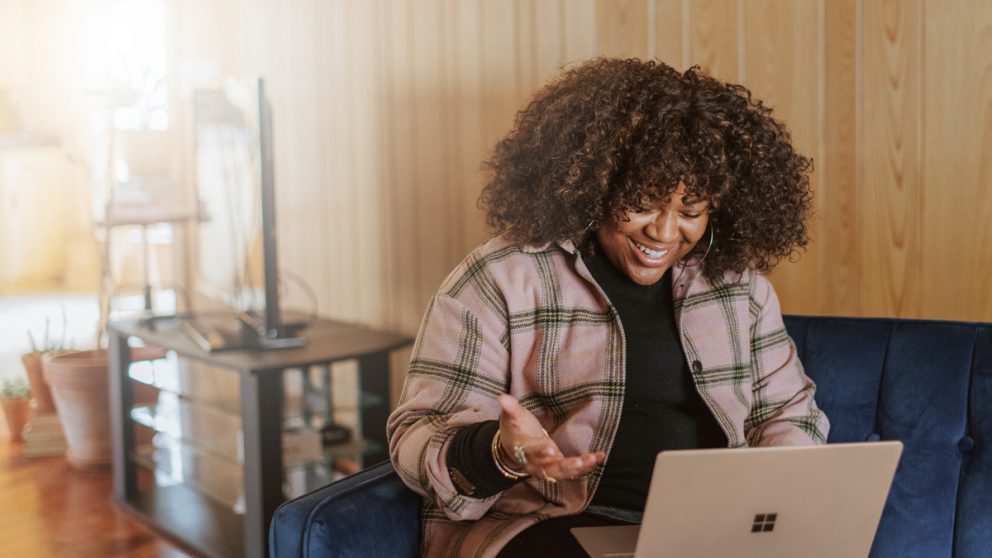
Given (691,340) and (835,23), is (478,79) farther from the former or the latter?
(691,340)

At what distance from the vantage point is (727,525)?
1.08m

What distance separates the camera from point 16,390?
3773 mm

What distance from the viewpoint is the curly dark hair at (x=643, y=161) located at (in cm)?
138

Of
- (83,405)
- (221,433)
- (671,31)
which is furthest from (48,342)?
(671,31)

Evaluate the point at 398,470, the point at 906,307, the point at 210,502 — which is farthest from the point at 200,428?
the point at 906,307

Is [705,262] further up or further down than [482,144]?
further down

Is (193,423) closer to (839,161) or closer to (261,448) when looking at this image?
(261,448)

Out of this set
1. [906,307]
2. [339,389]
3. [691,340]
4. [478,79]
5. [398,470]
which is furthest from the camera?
[339,389]

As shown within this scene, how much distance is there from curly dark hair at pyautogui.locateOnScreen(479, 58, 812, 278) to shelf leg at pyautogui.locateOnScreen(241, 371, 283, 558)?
41.4 inches

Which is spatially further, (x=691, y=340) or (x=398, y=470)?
(x=691, y=340)

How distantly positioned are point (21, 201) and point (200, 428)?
1708mm

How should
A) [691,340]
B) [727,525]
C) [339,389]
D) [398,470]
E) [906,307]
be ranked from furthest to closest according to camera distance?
[339,389]
[906,307]
[691,340]
[398,470]
[727,525]

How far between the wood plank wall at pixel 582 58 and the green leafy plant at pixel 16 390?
1.26m

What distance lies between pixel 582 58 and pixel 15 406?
272cm
